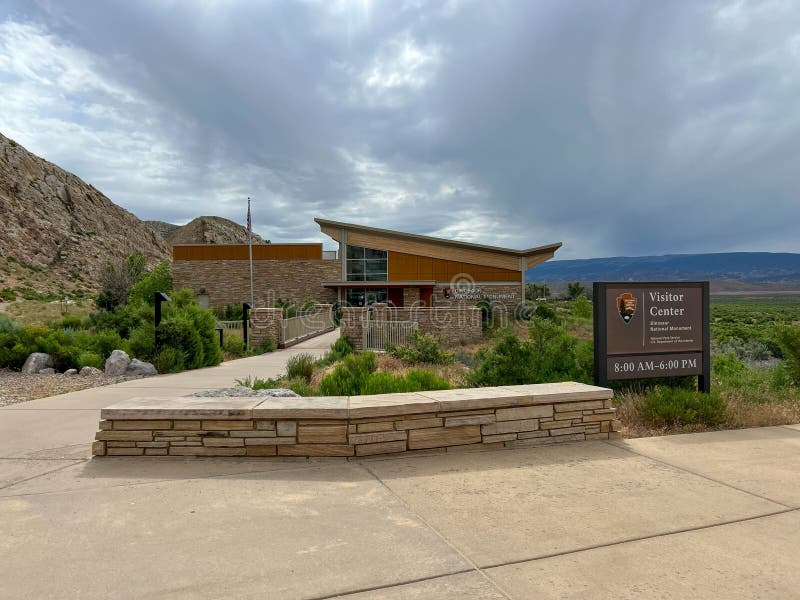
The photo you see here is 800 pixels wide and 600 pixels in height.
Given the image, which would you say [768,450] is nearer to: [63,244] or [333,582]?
[333,582]

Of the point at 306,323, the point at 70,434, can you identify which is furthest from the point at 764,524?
the point at 306,323

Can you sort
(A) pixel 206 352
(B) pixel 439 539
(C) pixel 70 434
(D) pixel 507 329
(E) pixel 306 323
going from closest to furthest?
1. (B) pixel 439 539
2. (C) pixel 70 434
3. (D) pixel 507 329
4. (A) pixel 206 352
5. (E) pixel 306 323

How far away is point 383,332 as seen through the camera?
18.8m

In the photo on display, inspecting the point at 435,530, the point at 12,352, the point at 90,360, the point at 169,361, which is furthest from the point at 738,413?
the point at 12,352

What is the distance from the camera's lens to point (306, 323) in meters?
26.8

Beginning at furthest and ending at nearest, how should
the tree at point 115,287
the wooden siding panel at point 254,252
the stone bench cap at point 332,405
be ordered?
the wooden siding panel at point 254,252
the tree at point 115,287
the stone bench cap at point 332,405

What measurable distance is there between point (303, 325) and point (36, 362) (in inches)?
582

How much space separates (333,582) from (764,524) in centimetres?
304

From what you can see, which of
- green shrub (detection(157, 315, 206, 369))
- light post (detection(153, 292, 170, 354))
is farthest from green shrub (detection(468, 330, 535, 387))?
light post (detection(153, 292, 170, 354))

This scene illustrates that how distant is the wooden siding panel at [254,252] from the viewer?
146 ft

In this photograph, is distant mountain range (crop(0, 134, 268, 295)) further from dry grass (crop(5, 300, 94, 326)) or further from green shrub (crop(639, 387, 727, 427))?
green shrub (crop(639, 387, 727, 427))

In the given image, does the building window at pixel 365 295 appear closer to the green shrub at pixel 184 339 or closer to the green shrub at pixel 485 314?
the green shrub at pixel 485 314

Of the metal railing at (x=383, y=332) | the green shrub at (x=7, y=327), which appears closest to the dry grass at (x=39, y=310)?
the green shrub at (x=7, y=327)

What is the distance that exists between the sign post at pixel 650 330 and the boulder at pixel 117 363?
9.73 m
